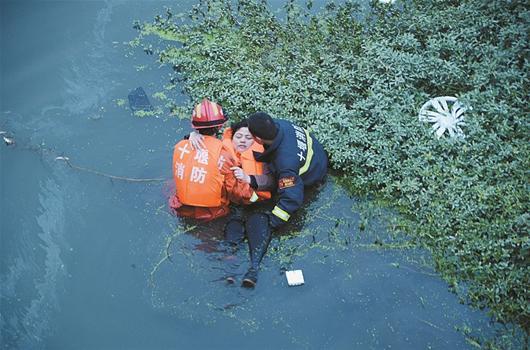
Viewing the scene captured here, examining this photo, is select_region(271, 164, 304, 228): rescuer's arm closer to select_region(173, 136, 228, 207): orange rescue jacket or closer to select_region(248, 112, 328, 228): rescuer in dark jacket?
select_region(248, 112, 328, 228): rescuer in dark jacket

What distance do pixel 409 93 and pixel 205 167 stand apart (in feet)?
9.39

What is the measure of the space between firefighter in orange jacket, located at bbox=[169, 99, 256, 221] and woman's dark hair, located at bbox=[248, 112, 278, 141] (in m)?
0.31

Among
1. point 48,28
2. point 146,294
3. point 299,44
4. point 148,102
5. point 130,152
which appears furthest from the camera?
point 48,28

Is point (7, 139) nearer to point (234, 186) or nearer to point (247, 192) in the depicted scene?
point (234, 186)

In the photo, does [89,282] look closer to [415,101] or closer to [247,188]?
[247,188]

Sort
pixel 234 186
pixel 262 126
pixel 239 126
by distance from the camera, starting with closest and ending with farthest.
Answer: pixel 262 126 → pixel 234 186 → pixel 239 126

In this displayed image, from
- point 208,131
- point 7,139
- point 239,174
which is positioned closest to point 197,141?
point 208,131

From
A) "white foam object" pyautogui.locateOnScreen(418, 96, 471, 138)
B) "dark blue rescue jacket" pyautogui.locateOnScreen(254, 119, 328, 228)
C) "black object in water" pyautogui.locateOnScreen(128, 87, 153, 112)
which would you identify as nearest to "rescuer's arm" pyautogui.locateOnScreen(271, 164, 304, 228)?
"dark blue rescue jacket" pyautogui.locateOnScreen(254, 119, 328, 228)

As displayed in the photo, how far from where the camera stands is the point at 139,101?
7.09 m

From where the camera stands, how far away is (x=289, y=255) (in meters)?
5.27

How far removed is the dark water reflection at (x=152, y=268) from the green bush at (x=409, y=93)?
36 cm

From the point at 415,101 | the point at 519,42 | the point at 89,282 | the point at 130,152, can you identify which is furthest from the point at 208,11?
the point at 89,282

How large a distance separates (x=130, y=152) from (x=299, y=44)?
9.32 ft

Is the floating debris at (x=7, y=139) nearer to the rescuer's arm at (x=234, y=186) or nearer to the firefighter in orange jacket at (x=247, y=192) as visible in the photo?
the firefighter in orange jacket at (x=247, y=192)
